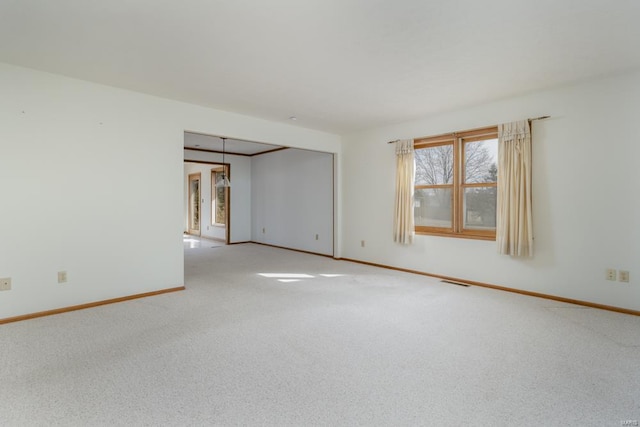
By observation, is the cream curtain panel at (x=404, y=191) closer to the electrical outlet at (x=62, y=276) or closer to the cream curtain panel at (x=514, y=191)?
the cream curtain panel at (x=514, y=191)

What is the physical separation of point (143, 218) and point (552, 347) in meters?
4.31

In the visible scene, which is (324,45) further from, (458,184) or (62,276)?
(62,276)

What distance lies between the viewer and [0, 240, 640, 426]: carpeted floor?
6.00 ft

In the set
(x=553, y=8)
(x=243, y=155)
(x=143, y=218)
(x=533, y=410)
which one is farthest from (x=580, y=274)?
(x=243, y=155)

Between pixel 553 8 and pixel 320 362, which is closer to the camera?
pixel 553 8

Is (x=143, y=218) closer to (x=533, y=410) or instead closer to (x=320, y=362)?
(x=320, y=362)

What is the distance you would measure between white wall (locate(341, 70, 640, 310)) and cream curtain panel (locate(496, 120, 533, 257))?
115 mm

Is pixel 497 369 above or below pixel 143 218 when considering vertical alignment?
below

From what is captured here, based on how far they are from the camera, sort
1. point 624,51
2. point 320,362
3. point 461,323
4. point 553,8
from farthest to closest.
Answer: point 461,323
point 624,51
point 320,362
point 553,8

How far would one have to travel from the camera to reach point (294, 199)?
773 cm

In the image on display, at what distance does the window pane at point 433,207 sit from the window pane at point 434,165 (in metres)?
0.15

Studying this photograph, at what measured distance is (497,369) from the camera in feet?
7.50

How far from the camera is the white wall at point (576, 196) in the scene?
3.42m

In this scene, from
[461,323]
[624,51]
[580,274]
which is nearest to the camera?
[624,51]
